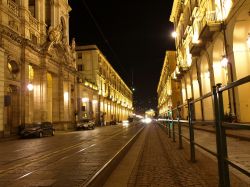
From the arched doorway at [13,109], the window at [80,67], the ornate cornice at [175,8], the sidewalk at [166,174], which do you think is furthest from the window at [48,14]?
the sidewalk at [166,174]

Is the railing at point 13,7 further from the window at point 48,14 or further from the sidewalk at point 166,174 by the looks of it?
the sidewalk at point 166,174

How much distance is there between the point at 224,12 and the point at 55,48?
90.4 feet

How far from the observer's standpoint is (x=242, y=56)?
19.8 meters

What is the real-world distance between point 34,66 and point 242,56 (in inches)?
979

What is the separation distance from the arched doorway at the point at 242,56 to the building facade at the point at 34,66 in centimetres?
1918

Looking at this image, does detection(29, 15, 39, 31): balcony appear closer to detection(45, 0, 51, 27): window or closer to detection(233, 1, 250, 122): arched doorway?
detection(45, 0, 51, 27): window

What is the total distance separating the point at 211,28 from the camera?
22.3m

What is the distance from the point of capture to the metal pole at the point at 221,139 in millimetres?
→ 4590

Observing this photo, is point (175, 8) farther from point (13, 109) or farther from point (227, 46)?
point (13, 109)

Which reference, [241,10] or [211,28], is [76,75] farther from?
[241,10]

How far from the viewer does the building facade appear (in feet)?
93.8

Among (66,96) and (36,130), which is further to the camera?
(66,96)

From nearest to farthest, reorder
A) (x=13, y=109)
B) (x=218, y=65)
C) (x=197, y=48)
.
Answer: (x=218, y=65)
(x=197, y=48)
(x=13, y=109)

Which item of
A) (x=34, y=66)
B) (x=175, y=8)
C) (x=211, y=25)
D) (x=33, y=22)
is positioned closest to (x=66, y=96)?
(x=34, y=66)
